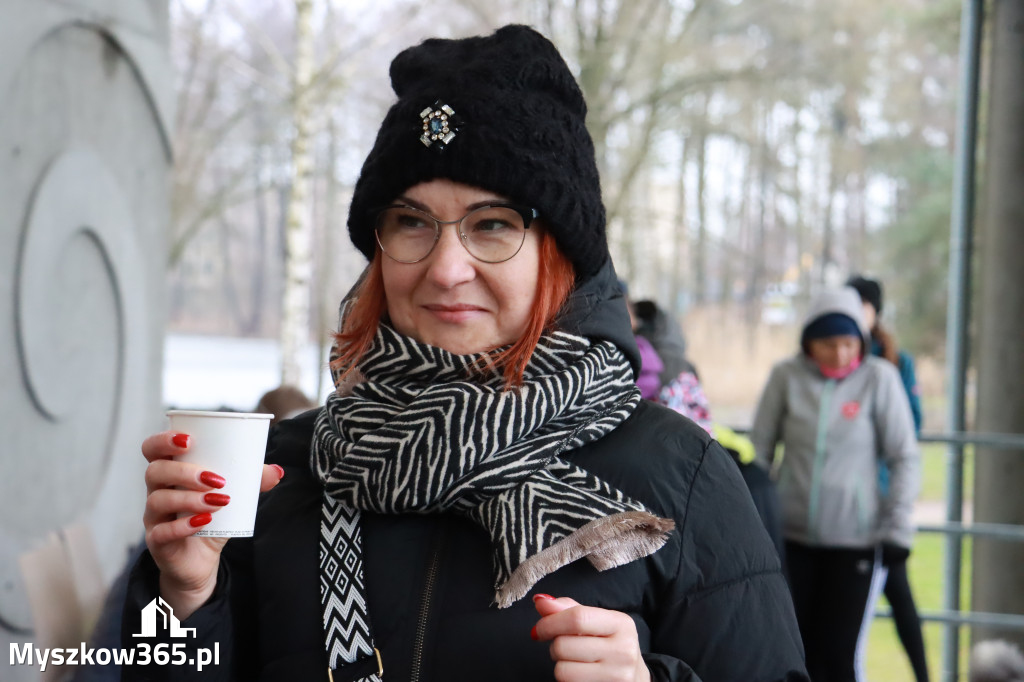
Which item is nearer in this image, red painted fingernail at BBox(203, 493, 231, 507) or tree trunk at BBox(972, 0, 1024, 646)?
red painted fingernail at BBox(203, 493, 231, 507)

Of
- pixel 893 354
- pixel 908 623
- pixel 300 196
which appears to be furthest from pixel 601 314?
pixel 300 196

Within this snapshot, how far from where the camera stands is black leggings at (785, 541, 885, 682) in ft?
14.9

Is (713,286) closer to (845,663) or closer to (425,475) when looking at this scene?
(845,663)

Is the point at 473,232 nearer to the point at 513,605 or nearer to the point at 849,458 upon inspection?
the point at 513,605

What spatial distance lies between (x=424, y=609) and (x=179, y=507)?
393 millimetres

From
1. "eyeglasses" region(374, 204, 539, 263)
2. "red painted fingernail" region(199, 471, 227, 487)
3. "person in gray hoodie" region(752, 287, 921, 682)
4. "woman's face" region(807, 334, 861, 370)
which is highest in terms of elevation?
"eyeglasses" region(374, 204, 539, 263)

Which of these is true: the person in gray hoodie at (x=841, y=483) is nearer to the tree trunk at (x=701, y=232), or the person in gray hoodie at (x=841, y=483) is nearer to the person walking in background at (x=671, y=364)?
the person walking in background at (x=671, y=364)

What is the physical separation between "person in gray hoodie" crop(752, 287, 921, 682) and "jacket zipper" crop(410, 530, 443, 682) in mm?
3337

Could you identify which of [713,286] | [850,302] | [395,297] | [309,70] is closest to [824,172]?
[713,286]

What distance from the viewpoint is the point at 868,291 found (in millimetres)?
5859

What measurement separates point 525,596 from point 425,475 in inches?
9.2

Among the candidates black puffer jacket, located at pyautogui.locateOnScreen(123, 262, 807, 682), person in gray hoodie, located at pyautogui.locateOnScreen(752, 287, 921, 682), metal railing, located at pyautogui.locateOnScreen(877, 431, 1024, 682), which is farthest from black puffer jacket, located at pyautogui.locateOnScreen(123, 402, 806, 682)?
metal railing, located at pyautogui.locateOnScreen(877, 431, 1024, 682)

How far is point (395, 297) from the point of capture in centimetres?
170

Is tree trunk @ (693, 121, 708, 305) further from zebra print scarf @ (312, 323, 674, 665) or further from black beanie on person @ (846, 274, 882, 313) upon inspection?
zebra print scarf @ (312, 323, 674, 665)
